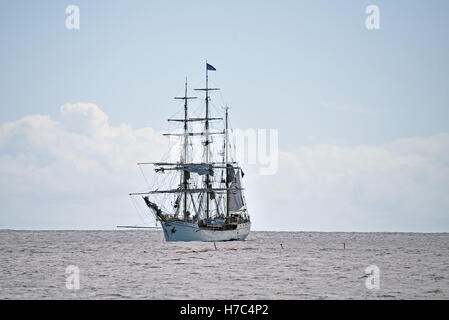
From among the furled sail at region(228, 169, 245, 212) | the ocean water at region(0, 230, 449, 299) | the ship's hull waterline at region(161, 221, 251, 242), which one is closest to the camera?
the ocean water at region(0, 230, 449, 299)

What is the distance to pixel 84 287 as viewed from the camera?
143 feet

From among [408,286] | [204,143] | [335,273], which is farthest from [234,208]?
[408,286]

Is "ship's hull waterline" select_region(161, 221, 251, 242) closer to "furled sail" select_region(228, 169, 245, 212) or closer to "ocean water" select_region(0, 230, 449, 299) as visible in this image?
"furled sail" select_region(228, 169, 245, 212)

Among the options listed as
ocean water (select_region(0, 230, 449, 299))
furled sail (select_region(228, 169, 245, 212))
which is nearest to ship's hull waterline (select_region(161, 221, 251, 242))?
furled sail (select_region(228, 169, 245, 212))

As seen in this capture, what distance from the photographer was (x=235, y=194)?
12212 centimetres

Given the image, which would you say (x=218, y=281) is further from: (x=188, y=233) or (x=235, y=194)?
(x=235, y=194)

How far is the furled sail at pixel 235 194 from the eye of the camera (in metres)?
121

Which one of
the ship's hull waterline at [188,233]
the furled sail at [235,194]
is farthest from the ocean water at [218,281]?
the furled sail at [235,194]

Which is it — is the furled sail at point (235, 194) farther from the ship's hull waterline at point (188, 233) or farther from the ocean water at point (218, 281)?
the ocean water at point (218, 281)

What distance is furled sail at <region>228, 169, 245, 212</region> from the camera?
121m
